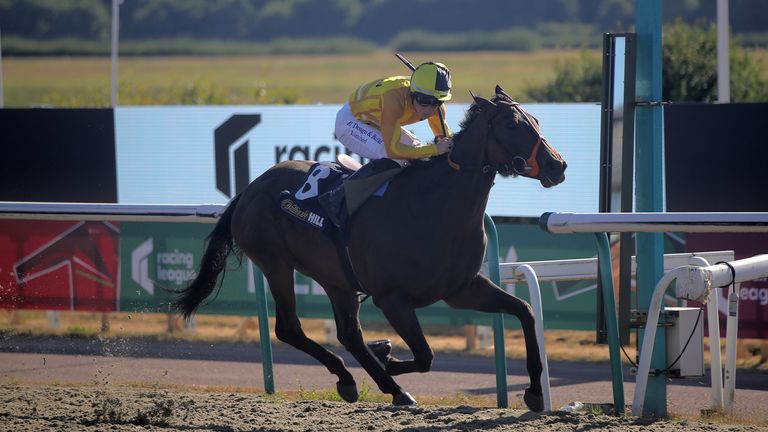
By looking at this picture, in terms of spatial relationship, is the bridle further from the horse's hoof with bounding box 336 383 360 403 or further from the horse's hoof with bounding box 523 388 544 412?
the horse's hoof with bounding box 336 383 360 403

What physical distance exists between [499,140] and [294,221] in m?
1.26

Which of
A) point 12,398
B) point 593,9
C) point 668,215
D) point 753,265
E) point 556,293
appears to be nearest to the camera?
point 668,215

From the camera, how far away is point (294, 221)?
5.65 m

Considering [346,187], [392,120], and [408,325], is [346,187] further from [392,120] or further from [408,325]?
[408,325]

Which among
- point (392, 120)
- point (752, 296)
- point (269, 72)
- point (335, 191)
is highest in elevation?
point (269, 72)


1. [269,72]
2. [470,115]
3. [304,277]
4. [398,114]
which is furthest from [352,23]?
[470,115]

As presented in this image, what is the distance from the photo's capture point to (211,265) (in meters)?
6.11

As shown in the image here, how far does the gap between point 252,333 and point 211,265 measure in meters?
3.79

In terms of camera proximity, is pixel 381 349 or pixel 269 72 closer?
pixel 381 349

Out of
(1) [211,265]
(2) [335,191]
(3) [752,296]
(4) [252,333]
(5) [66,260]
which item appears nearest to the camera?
(2) [335,191]

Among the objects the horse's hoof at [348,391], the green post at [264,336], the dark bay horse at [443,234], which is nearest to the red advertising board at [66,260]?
the green post at [264,336]

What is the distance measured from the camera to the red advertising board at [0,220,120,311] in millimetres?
→ 7824

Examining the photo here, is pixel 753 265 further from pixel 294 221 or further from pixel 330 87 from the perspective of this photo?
pixel 330 87

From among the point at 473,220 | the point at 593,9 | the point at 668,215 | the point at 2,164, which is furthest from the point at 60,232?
the point at 593,9
